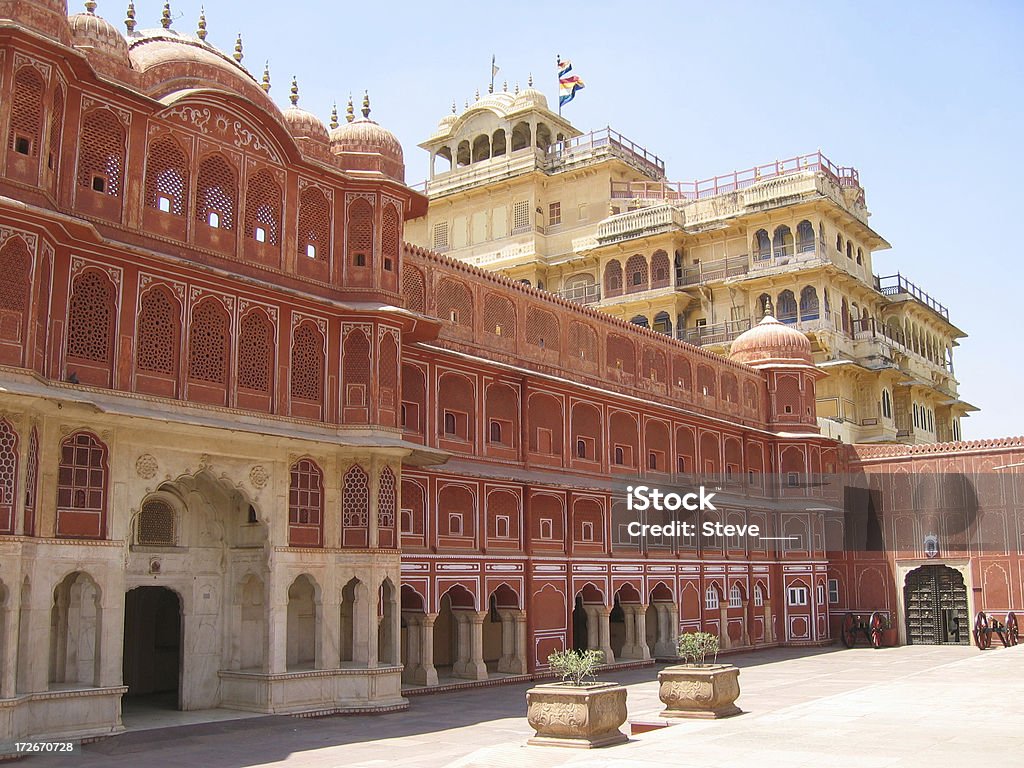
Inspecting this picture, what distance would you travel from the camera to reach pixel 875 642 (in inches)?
1522

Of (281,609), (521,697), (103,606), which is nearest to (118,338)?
(103,606)

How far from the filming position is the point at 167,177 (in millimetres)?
19609

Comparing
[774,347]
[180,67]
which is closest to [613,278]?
[774,347]

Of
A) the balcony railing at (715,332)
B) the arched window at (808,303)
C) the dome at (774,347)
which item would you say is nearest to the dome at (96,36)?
the dome at (774,347)

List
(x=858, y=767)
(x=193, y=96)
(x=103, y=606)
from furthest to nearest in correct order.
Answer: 1. (x=193, y=96)
2. (x=103, y=606)
3. (x=858, y=767)

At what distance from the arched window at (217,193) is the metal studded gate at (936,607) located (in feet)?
97.6

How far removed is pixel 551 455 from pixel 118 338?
14267mm

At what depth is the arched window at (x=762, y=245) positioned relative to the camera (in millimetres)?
45062

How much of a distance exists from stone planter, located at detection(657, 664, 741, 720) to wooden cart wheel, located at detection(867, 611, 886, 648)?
2165cm

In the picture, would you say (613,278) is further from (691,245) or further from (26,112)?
(26,112)

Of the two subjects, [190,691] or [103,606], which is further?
[190,691]

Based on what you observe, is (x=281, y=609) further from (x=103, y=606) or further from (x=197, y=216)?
(x=197, y=216)

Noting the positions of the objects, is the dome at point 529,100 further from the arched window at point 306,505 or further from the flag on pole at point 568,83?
the arched window at point 306,505

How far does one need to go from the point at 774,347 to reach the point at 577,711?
2740 cm
